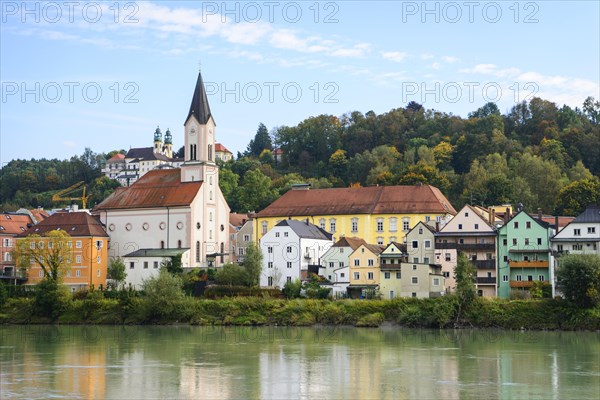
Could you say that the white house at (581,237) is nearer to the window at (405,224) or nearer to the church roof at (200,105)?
the window at (405,224)

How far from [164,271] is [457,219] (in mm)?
21639

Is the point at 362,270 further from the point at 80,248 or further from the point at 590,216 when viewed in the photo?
the point at 80,248

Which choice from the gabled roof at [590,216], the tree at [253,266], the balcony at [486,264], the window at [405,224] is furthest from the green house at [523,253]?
the tree at [253,266]

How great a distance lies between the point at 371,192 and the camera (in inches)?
3511

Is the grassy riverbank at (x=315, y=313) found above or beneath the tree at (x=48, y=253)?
beneath

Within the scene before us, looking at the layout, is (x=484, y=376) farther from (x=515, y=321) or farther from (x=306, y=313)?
(x=306, y=313)

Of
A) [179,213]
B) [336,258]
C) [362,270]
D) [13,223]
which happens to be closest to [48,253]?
[179,213]

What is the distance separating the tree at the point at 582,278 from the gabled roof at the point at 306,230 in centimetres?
2373

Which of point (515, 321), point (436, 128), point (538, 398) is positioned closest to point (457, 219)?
point (515, 321)

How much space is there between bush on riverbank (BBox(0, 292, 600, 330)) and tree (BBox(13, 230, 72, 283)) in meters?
4.67

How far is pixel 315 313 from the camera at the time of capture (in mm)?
66062

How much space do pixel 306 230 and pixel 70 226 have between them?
20.7 metres

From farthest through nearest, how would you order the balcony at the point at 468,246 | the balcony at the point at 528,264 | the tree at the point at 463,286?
1. the balcony at the point at 468,246
2. the balcony at the point at 528,264
3. the tree at the point at 463,286

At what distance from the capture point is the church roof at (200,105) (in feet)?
296
